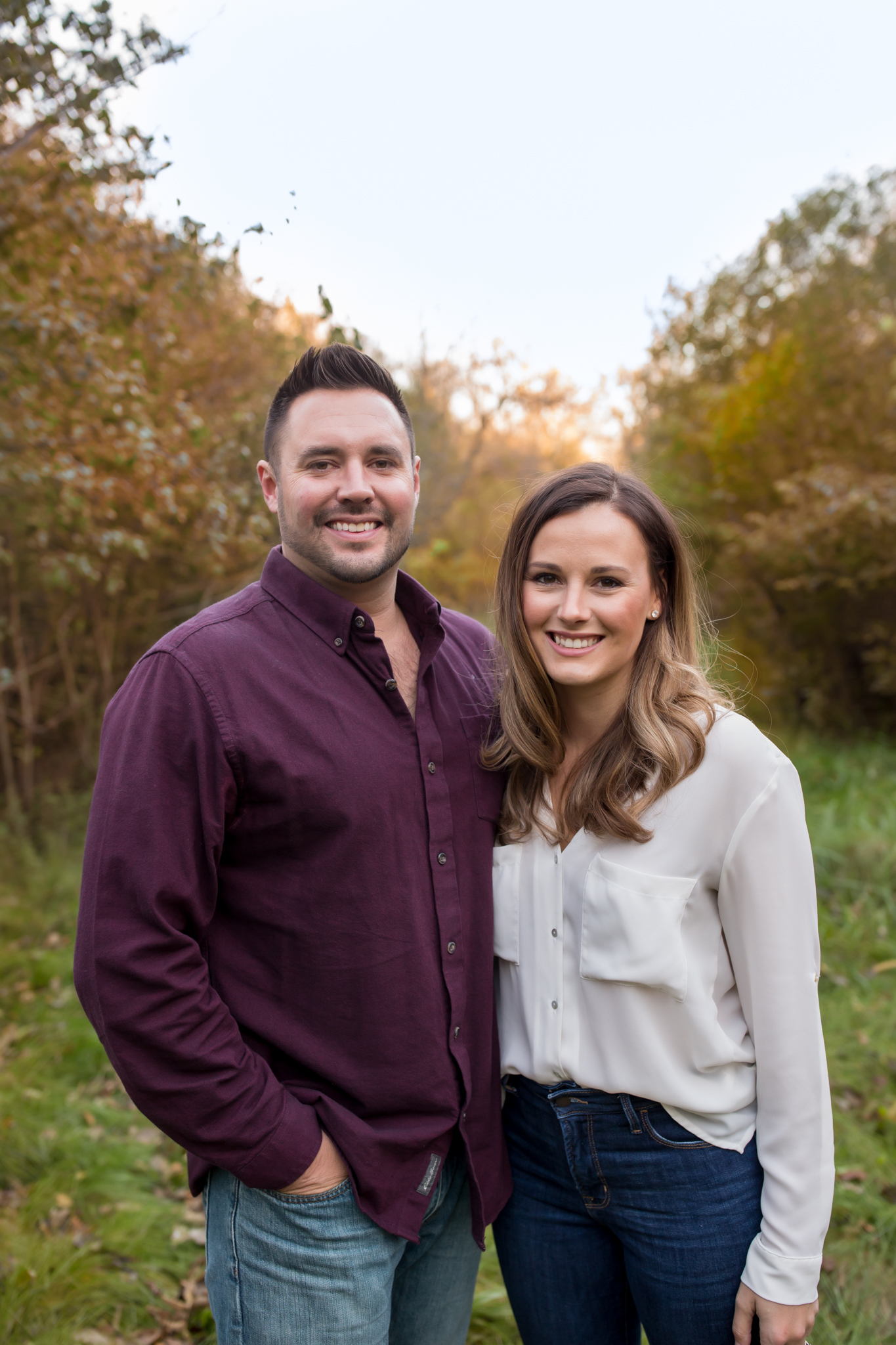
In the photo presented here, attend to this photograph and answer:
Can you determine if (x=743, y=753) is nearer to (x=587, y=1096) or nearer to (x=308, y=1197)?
(x=587, y=1096)

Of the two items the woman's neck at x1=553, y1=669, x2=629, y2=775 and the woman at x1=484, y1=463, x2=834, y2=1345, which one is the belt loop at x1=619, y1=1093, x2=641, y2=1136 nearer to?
the woman at x1=484, y1=463, x2=834, y2=1345

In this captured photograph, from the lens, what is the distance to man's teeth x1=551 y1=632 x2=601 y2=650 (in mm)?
1932

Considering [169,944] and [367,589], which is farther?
[367,589]

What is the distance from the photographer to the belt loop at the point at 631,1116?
175cm

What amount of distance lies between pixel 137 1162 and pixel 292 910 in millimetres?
2822

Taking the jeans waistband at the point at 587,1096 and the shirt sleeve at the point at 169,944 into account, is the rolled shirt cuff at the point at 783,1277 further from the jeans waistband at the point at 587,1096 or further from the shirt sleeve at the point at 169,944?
the shirt sleeve at the point at 169,944

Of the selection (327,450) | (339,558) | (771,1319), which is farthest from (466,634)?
(771,1319)

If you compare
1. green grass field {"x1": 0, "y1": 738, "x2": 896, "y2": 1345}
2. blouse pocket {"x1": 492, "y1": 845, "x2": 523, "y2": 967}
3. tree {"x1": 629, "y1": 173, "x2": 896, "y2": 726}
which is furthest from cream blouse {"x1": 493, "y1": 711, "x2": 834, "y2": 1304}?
tree {"x1": 629, "y1": 173, "x2": 896, "y2": 726}

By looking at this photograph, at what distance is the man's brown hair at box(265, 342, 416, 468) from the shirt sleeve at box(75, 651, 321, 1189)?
71 centimetres

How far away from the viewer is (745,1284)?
1691mm

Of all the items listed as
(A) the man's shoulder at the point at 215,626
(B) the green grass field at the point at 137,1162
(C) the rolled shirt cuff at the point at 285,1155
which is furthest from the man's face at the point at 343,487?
(B) the green grass field at the point at 137,1162

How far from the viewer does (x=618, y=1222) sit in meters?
1.78

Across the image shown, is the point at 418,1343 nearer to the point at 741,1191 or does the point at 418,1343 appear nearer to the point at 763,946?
the point at 741,1191

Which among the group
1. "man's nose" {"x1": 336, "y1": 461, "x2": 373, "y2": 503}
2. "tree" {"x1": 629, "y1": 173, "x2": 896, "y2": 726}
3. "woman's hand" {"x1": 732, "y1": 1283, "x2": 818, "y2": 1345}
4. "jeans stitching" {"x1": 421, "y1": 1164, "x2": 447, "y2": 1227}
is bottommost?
"woman's hand" {"x1": 732, "y1": 1283, "x2": 818, "y2": 1345}
